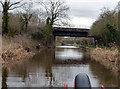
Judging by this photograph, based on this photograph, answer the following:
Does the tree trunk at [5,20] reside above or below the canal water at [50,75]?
above

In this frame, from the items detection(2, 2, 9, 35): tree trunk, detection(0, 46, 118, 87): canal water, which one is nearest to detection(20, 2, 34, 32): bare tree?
detection(2, 2, 9, 35): tree trunk

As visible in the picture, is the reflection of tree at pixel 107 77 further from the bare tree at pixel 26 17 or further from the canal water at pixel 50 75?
the bare tree at pixel 26 17

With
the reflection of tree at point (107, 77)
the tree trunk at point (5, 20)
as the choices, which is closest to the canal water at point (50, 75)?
the reflection of tree at point (107, 77)

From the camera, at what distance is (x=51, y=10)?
50406 mm

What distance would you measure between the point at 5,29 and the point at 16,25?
175 inches

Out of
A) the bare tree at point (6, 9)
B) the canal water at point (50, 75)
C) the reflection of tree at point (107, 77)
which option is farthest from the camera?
the bare tree at point (6, 9)

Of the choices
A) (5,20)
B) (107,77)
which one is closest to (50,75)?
(107,77)

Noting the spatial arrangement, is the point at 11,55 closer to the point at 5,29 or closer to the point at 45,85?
the point at 45,85

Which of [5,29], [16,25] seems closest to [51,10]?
[16,25]

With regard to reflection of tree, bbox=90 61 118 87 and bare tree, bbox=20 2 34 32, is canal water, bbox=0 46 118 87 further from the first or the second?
bare tree, bbox=20 2 34 32

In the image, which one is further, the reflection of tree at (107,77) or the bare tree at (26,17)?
the bare tree at (26,17)

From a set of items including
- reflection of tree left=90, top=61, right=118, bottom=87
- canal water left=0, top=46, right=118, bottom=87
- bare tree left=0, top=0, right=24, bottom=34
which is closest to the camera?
canal water left=0, top=46, right=118, bottom=87

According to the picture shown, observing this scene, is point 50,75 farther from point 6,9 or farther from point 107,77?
point 6,9

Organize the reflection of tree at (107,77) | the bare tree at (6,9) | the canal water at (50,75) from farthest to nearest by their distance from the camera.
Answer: the bare tree at (6,9)
the reflection of tree at (107,77)
the canal water at (50,75)
